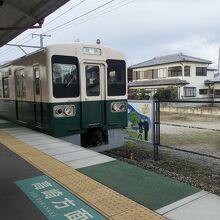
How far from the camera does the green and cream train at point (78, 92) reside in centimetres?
784

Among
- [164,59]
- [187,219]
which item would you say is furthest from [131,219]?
[164,59]

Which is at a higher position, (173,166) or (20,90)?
(20,90)

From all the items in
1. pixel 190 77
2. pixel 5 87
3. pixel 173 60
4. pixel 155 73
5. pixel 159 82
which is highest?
pixel 173 60

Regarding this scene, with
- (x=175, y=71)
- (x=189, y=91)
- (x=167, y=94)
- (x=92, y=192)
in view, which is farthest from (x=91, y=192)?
(x=175, y=71)

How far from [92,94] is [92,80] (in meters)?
0.38

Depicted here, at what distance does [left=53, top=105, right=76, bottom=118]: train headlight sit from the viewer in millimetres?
7828

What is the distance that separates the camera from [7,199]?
3.73 m

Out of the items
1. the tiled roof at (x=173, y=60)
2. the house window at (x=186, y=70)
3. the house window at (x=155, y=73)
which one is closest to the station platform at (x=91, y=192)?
the house window at (x=186, y=70)

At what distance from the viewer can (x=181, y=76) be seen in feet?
122

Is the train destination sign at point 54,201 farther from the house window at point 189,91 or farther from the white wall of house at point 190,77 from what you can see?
the house window at point 189,91

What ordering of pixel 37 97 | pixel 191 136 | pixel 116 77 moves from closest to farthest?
pixel 37 97, pixel 116 77, pixel 191 136

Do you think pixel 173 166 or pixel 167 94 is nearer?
pixel 173 166

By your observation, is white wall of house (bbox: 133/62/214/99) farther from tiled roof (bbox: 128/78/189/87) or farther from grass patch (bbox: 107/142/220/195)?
grass patch (bbox: 107/142/220/195)

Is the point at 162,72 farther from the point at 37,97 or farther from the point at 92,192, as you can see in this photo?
the point at 92,192
